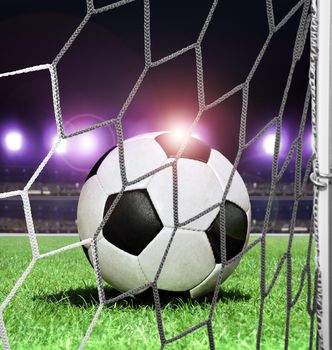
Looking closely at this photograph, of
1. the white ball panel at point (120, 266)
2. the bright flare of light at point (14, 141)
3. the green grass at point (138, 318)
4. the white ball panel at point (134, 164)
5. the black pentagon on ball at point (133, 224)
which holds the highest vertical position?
the white ball panel at point (134, 164)

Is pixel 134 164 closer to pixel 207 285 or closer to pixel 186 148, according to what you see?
pixel 186 148

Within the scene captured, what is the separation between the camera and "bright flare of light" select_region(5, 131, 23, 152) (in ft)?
67.2

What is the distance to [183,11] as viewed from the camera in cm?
1958

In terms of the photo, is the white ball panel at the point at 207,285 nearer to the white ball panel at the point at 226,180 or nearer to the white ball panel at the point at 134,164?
the white ball panel at the point at 226,180

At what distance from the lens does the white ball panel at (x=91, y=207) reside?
271cm

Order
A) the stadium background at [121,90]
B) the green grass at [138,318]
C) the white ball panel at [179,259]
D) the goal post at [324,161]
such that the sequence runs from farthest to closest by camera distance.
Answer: the stadium background at [121,90]
the white ball panel at [179,259]
the green grass at [138,318]
the goal post at [324,161]

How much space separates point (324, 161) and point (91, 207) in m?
1.36

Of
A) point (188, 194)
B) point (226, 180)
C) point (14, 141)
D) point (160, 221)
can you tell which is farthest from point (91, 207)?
point (14, 141)

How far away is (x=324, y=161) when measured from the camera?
167 cm

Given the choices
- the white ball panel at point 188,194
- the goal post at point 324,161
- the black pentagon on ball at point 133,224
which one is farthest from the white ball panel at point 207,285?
the goal post at point 324,161

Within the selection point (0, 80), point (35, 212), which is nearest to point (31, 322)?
point (0, 80)

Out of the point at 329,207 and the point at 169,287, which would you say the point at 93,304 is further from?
the point at 329,207

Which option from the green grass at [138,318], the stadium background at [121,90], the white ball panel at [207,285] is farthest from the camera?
the stadium background at [121,90]

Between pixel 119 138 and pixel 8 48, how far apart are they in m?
17.8
